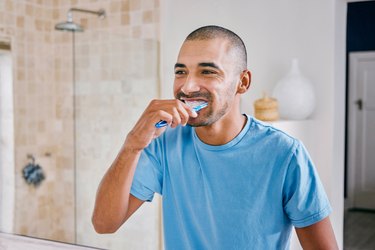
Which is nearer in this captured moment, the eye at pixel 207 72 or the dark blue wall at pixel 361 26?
the eye at pixel 207 72

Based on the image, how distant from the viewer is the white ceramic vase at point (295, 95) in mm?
1605

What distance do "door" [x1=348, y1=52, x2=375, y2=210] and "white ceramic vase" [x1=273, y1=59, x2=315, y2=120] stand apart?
1920 mm

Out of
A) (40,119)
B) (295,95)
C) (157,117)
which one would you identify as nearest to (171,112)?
(157,117)

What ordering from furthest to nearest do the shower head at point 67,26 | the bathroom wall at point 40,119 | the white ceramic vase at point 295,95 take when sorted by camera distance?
1. the bathroom wall at point 40,119
2. the shower head at point 67,26
3. the white ceramic vase at point 295,95

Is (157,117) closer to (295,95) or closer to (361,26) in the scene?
(295,95)

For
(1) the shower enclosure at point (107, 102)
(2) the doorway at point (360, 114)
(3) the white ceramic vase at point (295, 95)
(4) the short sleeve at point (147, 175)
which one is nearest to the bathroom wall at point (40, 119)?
(1) the shower enclosure at point (107, 102)

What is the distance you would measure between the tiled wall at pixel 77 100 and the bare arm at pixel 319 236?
129 centimetres

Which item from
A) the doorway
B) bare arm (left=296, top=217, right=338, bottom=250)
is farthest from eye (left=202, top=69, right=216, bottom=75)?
the doorway

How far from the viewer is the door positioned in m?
3.37

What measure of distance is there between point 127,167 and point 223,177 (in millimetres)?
147

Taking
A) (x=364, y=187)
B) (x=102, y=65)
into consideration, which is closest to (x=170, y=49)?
(x=102, y=65)

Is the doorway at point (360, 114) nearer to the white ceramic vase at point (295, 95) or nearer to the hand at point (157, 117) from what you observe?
the white ceramic vase at point (295, 95)

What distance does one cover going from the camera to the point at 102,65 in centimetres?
196

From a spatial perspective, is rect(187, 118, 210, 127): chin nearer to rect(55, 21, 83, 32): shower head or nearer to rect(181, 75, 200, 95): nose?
rect(181, 75, 200, 95): nose
